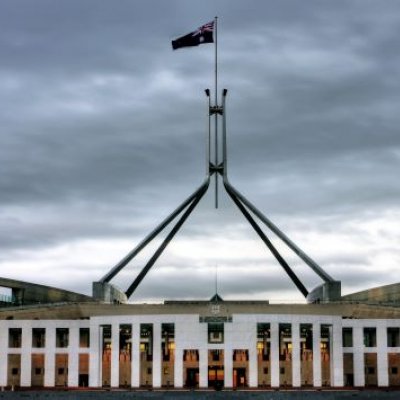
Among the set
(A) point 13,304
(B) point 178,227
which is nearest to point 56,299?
(A) point 13,304

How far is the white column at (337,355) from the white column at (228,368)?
328 inches

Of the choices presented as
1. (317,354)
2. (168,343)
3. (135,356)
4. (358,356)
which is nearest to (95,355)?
(135,356)

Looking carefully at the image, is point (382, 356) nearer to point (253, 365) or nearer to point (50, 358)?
point (253, 365)

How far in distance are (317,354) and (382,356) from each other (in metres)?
6.16

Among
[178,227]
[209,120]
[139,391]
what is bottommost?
[139,391]

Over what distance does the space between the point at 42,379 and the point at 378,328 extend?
28.4 metres

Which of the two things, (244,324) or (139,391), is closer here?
(139,391)

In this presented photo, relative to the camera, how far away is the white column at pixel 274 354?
69.3 m

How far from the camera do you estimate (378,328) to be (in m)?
72.9

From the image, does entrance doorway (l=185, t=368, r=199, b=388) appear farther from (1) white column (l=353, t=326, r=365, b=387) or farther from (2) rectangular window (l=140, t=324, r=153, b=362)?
(1) white column (l=353, t=326, r=365, b=387)

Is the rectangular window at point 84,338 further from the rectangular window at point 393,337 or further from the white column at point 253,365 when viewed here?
the rectangular window at point 393,337

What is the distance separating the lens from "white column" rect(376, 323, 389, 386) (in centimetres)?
7156

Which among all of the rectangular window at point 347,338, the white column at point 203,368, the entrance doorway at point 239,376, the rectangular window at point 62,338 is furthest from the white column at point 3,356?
the rectangular window at point 347,338

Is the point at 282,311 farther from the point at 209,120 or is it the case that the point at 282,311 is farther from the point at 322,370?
the point at 209,120
